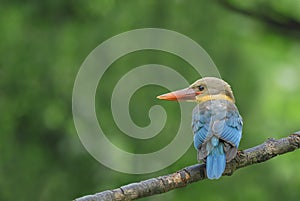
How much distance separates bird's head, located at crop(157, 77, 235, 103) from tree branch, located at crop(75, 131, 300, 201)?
51 cm

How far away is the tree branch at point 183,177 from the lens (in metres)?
2.27

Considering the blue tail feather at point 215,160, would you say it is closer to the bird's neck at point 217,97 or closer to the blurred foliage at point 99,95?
the bird's neck at point 217,97

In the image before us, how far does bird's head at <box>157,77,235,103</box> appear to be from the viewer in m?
3.16

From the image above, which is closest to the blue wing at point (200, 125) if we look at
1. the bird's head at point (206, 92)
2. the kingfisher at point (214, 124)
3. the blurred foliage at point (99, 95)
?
the kingfisher at point (214, 124)

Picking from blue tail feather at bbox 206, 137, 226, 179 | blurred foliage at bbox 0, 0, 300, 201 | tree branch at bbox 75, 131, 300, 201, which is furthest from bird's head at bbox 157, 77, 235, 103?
blurred foliage at bbox 0, 0, 300, 201

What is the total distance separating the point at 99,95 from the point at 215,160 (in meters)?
1.95

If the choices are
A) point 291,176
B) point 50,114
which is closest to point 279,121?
point 291,176

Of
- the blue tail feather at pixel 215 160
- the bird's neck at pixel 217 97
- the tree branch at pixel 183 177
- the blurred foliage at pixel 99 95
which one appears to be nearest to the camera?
the tree branch at pixel 183 177

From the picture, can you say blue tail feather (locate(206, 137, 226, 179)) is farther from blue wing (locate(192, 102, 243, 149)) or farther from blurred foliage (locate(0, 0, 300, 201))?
blurred foliage (locate(0, 0, 300, 201))

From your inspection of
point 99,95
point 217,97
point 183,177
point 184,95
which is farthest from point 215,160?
point 99,95

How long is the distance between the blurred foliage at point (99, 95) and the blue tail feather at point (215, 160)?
1593 mm

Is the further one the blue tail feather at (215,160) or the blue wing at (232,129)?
the blue wing at (232,129)

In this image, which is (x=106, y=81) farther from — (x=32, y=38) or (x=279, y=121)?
(x=279, y=121)

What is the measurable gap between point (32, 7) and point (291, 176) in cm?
216
